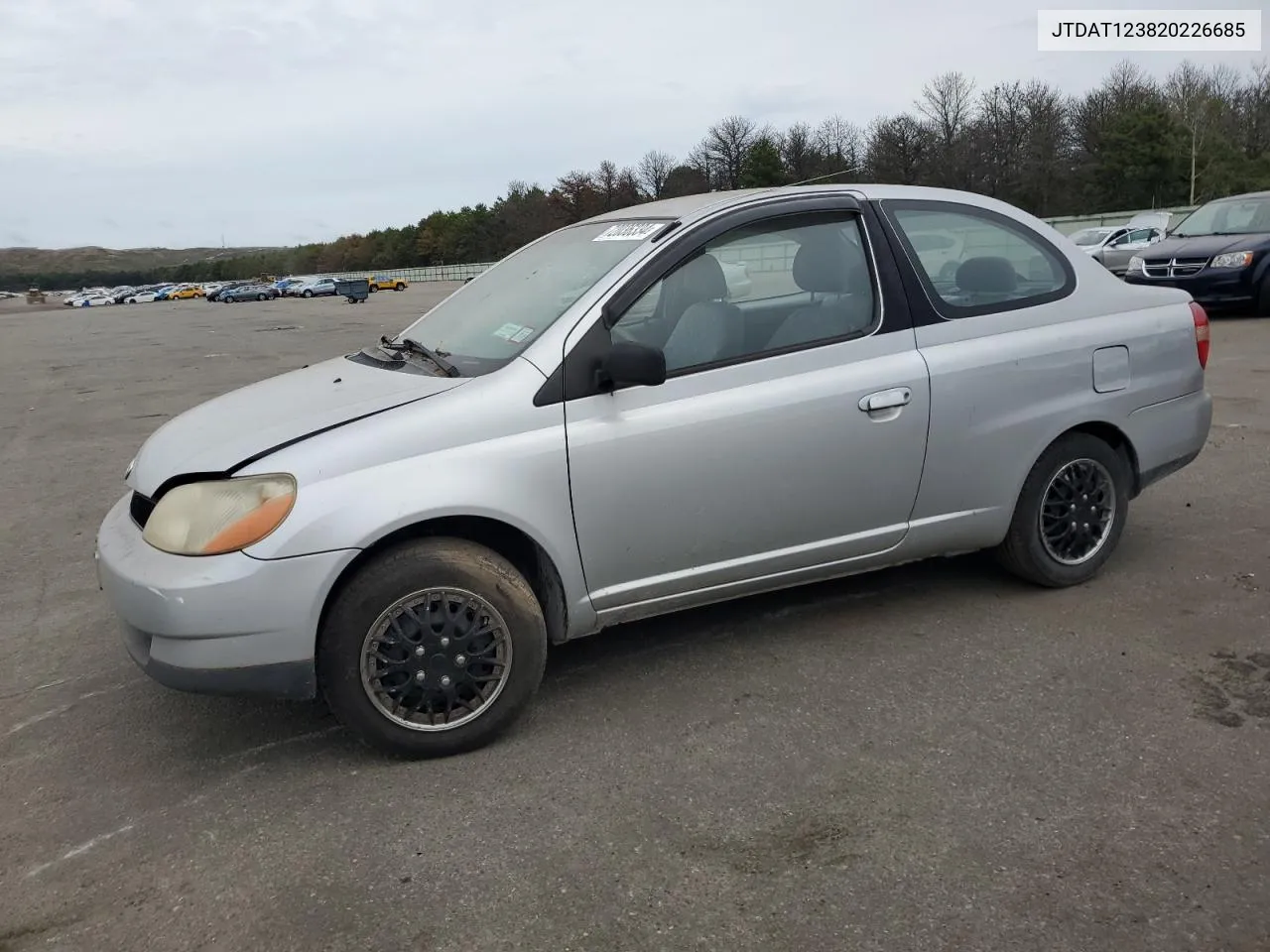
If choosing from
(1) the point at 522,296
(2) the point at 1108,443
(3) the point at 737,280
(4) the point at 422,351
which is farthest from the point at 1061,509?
(4) the point at 422,351

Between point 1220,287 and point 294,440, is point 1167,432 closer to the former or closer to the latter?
point 294,440

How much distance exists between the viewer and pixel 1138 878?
2.61 metres

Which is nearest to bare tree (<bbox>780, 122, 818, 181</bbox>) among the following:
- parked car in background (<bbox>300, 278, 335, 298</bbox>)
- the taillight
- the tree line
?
the tree line

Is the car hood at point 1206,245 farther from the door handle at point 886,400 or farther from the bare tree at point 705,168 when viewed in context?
the bare tree at point 705,168

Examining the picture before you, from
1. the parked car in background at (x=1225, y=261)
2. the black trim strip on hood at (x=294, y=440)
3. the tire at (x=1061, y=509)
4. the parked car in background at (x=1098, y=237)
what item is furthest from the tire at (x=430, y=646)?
the parked car in background at (x=1098, y=237)

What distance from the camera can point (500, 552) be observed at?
3582mm

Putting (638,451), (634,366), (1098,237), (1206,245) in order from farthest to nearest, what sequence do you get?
(1098,237) → (1206,245) → (638,451) → (634,366)

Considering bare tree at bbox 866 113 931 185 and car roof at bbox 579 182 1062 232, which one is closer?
car roof at bbox 579 182 1062 232

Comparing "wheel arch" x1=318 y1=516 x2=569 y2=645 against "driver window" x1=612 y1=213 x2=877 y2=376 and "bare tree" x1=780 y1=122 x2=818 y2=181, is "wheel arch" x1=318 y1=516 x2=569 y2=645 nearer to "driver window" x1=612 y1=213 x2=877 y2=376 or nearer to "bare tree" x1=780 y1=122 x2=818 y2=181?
"driver window" x1=612 y1=213 x2=877 y2=376

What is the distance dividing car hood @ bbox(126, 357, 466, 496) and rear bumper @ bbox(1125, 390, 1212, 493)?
2.99 metres

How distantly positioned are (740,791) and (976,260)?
2485 millimetres

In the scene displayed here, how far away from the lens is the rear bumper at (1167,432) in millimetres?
4578

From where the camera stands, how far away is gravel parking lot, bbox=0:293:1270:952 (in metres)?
2.55

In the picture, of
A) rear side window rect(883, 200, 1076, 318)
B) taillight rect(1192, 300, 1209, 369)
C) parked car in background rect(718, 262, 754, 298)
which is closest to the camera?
parked car in background rect(718, 262, 754, 298)
